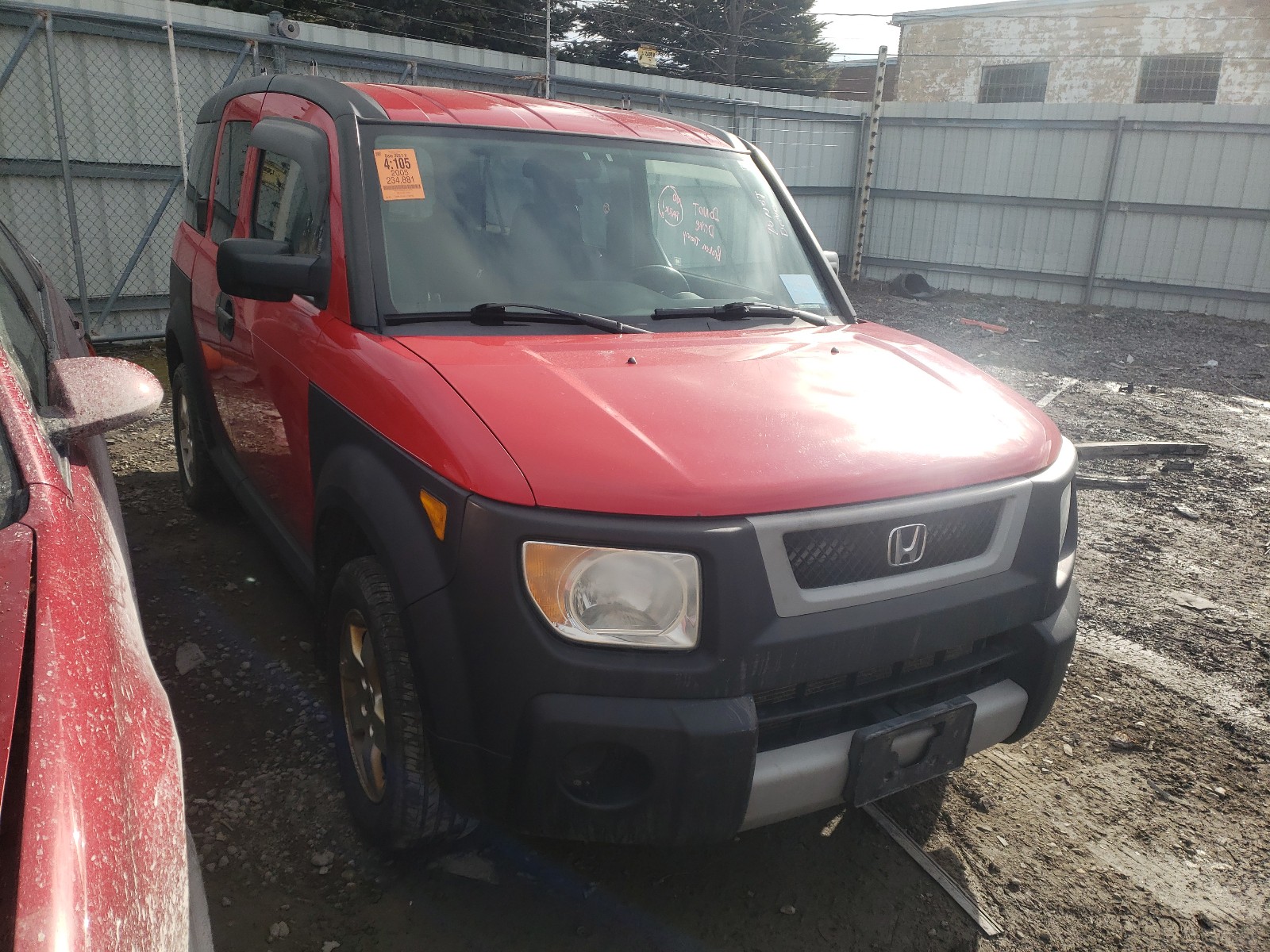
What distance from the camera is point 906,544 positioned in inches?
80.4

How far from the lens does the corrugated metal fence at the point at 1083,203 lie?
1252cm

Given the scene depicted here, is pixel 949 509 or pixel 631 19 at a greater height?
pixel 631 19

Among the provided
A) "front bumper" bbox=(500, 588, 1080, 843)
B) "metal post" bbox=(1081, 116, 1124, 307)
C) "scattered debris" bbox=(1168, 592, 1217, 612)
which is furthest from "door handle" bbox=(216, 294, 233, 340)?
"metal post" bbox=(1081, 116, 1124, 307)

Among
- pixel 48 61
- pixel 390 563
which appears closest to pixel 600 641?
pixel 390 563

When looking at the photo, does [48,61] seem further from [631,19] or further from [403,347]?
[631,19]

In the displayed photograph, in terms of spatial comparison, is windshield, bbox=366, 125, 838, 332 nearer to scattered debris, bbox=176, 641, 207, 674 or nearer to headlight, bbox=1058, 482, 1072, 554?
headlight, bbox=1058, 482, 1072, 554

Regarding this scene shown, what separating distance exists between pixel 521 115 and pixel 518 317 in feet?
2.89

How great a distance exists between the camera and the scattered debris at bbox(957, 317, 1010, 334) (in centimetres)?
1104

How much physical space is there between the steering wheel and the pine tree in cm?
2876

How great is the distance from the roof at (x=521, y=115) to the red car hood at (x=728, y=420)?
88 centimetres

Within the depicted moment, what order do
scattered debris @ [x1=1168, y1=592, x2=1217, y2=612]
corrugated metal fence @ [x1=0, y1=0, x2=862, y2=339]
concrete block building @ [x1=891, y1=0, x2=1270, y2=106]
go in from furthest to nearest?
concrete block building @ [x1=891, y1=0, x2=1270, y2=106]
corrugated metal fence @ [x1=0, y1=0, x2=862, y2=339]
scattered debris @ [x1=1168, y1=592, x2=1217, y2=612]

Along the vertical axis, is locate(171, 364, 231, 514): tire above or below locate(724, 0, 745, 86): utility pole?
below

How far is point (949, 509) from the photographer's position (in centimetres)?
209

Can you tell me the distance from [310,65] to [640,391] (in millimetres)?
7688
